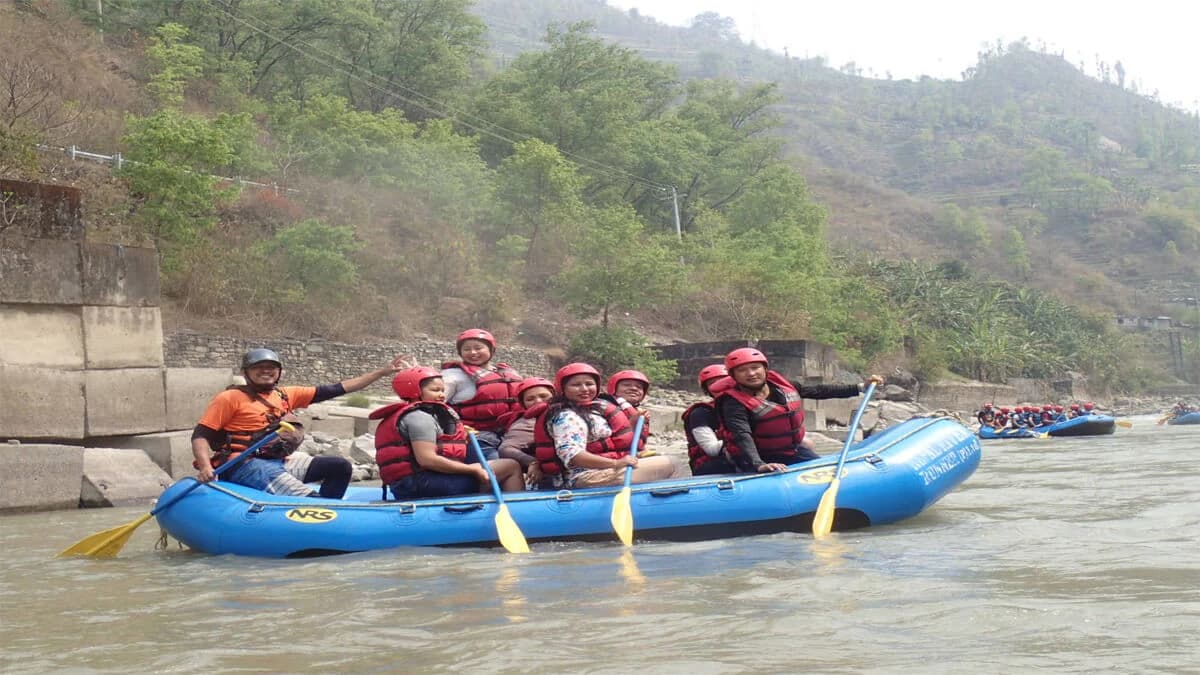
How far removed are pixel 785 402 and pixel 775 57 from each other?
177 meters

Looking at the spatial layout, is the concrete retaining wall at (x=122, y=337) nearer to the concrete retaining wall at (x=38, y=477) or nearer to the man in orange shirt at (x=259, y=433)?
the concrete retaining wall at (x=38, y=477)

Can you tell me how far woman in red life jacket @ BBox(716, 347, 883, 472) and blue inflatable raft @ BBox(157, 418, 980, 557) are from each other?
274 millimetres

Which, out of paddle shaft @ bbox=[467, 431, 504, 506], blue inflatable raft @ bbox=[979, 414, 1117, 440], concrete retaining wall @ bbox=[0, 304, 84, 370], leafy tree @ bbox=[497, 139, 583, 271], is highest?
leafy tree @ bbox=[497, 139, 583, 271]

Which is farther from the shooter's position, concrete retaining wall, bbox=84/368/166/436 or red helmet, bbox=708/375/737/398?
concrete retaining wall, bbox=84/368/166/436

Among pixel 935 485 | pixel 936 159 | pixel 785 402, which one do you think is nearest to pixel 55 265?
pixel 785 402

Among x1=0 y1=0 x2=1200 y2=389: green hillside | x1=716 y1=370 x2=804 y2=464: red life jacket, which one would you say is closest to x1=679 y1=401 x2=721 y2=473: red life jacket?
x1=716 y1=370 x2=804 y2=464: red life jacket

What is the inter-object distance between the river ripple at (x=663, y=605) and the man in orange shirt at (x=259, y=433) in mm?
602

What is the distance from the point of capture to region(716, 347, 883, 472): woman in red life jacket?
711 cm

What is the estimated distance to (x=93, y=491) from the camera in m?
9.73

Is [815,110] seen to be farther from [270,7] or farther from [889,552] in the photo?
[889,552]

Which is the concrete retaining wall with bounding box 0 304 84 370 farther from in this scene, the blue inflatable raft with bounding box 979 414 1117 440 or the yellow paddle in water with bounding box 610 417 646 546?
the blue inflatable raft with bounding box 979 414 1117 440

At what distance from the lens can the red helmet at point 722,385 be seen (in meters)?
7.25

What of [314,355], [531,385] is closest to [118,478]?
[531,385]

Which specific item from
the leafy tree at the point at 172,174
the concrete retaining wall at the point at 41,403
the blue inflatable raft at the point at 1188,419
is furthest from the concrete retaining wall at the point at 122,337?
the blue inflatable raft at the point at 1188,419
